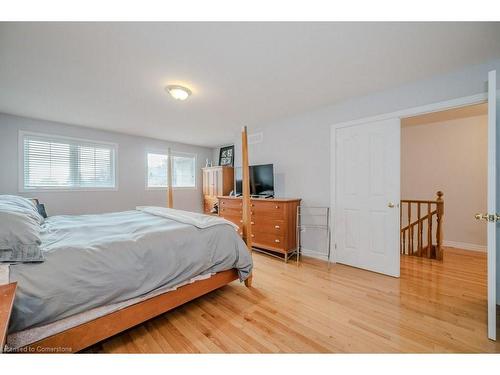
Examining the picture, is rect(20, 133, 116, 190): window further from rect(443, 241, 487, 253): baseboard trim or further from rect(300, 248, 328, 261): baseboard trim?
rect(443, 241, 487, 253): baseboard trim

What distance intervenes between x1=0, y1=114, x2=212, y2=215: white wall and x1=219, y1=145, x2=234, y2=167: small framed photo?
0.67 metres

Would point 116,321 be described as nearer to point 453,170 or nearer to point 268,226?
point 268,226

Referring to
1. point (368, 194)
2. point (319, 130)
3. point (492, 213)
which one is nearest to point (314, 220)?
point (368, 194)

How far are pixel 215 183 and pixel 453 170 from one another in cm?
482

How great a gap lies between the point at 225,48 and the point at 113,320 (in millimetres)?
2221

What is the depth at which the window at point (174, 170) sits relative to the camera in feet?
16.9

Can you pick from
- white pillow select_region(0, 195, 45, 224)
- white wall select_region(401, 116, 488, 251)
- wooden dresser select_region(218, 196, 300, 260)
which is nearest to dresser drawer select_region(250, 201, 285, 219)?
wooden dresser select_region(218, 196, 300, 260)

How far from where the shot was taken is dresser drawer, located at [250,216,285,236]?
3.18m

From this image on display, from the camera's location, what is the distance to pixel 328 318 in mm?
1756
